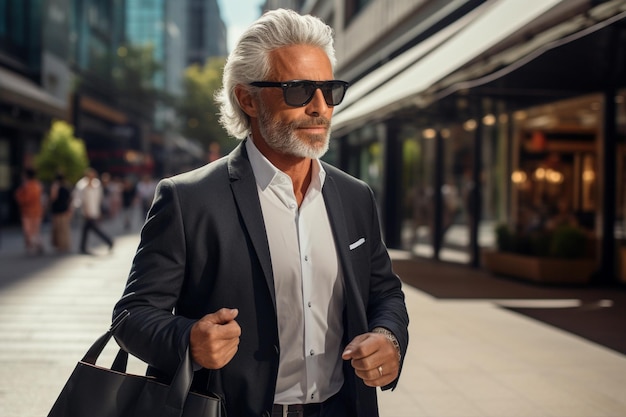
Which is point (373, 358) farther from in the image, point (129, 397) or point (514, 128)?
point (514, 128)

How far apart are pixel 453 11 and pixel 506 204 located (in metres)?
3.45

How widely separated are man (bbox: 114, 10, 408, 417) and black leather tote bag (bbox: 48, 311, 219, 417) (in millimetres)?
69

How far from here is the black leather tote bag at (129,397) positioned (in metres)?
1.87

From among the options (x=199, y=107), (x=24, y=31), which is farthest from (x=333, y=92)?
(x=199, y=107)

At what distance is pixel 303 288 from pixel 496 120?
13347 mm

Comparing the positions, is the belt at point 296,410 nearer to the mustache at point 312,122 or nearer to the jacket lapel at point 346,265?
the jacket lapel at point 346,265

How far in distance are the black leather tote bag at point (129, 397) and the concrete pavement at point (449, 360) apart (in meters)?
3.32

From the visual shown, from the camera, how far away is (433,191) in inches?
693

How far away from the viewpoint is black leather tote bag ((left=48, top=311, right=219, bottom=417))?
1.87m

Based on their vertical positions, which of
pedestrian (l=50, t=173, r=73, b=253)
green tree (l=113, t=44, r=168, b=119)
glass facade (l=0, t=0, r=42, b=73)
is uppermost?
green tree (l=113, t=44, r=168, b=119)

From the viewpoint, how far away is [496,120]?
14.9 metres

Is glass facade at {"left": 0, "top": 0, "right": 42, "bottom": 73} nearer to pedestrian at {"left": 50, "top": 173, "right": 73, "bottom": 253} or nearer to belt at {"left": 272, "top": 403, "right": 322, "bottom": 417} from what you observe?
pedestrian at {"left": 50, "top": 173, "right": 73, "bottom": 253}

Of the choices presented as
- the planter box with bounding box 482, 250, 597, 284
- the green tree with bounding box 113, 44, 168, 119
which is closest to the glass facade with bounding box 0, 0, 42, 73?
the planter box with bounding box 482, 250, 597, 284

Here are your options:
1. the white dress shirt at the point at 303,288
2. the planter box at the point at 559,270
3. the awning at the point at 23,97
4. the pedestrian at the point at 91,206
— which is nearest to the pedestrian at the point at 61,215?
the pedestrian at the point at 91,206
